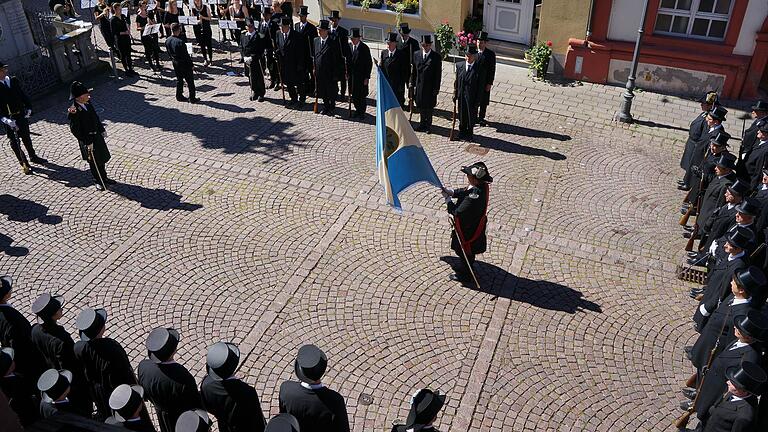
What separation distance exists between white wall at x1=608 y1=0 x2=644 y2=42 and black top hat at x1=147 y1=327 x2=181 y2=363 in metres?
12.6

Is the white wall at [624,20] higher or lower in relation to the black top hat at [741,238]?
higher

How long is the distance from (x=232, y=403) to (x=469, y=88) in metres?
8.53

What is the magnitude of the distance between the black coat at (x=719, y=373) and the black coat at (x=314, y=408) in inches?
145

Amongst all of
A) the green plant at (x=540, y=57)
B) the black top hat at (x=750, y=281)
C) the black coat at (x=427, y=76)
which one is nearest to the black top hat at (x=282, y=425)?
the black top hat at (x=750, y=281)

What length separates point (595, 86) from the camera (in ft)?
50.0

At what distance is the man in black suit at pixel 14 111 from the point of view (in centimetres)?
1138

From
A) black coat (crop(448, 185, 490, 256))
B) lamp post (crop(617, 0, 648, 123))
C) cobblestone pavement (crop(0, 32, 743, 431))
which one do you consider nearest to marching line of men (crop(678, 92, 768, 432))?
cobblestone pavement (crop(0, 32, 743, 431))

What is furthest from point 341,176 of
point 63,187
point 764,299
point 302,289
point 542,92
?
point 764,299

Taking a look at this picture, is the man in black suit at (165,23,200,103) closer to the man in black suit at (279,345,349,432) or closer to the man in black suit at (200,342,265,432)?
the man in black suit at (200,342,265,432)

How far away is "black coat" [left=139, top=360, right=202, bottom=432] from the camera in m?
5.91

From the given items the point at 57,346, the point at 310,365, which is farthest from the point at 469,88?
the point at 57,346

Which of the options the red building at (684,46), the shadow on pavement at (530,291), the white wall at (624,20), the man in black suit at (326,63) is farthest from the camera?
the white wall at (624,20)

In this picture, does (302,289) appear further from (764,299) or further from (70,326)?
(764,299)

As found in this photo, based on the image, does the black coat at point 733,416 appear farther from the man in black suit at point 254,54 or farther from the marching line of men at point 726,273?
the man in black suit at point 254,54
